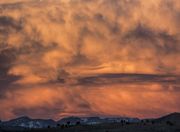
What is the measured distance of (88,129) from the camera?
144m

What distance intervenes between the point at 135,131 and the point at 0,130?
45.1m

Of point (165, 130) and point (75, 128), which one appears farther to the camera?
point (75, 128)

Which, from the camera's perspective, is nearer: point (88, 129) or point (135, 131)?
point (135, 131)

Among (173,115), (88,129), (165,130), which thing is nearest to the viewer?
(165,130)

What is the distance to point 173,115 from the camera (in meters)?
187

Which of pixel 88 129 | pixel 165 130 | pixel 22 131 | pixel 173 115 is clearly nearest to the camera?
pixel 165 130

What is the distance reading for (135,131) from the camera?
443 feet

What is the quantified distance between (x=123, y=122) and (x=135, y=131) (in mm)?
23186

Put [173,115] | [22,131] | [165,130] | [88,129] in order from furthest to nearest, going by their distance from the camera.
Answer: [173,115] → [22,131] → [88,129] → [165,130]

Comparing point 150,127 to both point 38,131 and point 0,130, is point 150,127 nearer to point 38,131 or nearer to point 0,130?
point 38,131

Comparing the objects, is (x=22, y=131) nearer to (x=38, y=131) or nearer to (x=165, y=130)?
(x=38, y=131)

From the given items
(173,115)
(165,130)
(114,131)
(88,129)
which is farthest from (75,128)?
(173,115)

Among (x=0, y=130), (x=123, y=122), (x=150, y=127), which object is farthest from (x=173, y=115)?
(x=0, y=130)

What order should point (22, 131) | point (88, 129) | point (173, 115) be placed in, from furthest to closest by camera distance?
point (173, 115), point (22, 131), point (88, 129)
